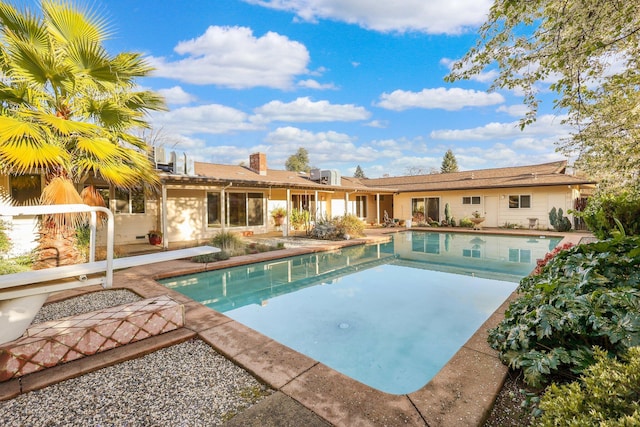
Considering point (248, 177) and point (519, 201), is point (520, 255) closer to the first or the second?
point (519, 201)

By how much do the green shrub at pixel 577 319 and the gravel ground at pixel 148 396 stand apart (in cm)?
232

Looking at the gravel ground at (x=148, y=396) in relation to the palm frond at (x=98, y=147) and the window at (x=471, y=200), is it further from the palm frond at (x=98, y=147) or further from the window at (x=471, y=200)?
the window at (x=471, y=200)

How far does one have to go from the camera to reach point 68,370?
111 inches

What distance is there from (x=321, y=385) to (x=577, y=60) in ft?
15.6

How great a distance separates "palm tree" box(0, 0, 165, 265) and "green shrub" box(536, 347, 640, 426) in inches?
269

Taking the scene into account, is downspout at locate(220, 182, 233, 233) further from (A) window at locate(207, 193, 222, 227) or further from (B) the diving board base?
(B) the diving board base

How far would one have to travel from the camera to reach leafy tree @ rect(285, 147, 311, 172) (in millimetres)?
49566

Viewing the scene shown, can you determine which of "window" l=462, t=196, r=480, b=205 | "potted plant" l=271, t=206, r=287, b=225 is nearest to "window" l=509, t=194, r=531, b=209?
"window" l=462, t=196, r=480, b=205

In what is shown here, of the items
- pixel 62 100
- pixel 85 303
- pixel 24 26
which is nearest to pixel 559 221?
pixel 85 303

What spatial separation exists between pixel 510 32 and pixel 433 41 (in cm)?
1046

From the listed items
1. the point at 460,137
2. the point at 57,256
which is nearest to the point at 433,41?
the point at 57,256

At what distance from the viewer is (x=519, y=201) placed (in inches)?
685

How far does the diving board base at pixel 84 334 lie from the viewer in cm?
273

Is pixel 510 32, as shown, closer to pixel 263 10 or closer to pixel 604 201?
pixel 604 201
